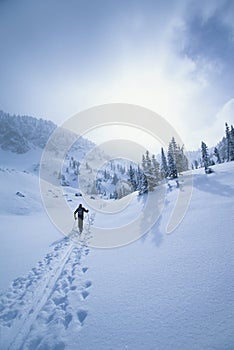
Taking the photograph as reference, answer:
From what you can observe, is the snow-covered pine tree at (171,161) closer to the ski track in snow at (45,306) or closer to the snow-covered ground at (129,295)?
the snow-covered ground at (129,295)

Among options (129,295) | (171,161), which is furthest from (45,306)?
(171,161)

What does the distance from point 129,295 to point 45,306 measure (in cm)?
250

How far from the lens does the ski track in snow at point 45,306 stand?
4.11 meters

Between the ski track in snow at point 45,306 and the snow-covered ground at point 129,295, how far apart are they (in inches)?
1.0

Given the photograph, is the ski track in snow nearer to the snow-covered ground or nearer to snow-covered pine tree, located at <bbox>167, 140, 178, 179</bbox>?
the snow-covered ground

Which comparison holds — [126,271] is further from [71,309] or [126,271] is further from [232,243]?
[232,243]

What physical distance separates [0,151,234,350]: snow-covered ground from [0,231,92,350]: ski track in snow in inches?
1.0

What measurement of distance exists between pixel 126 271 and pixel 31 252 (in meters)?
6.09

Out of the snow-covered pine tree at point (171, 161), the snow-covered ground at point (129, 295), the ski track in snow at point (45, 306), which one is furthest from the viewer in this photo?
the snow-covered pine tree at point (171, 161)

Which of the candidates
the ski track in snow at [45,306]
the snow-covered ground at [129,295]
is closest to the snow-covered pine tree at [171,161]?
the snow-covered ground at [129,295]

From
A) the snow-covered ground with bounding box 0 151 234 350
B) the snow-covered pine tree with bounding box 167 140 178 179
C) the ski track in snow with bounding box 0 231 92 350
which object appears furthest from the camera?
the snow-covered pine tree with bounding box 167 140 178 179

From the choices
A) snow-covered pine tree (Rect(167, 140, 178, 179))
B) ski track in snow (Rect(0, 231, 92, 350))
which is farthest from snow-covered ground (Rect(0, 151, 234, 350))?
snow-covered pine tree (Rect(167, 140, 178, 179))

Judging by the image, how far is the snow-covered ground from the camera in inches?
145

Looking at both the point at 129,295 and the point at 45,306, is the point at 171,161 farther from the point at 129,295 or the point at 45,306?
the point at 45,306
